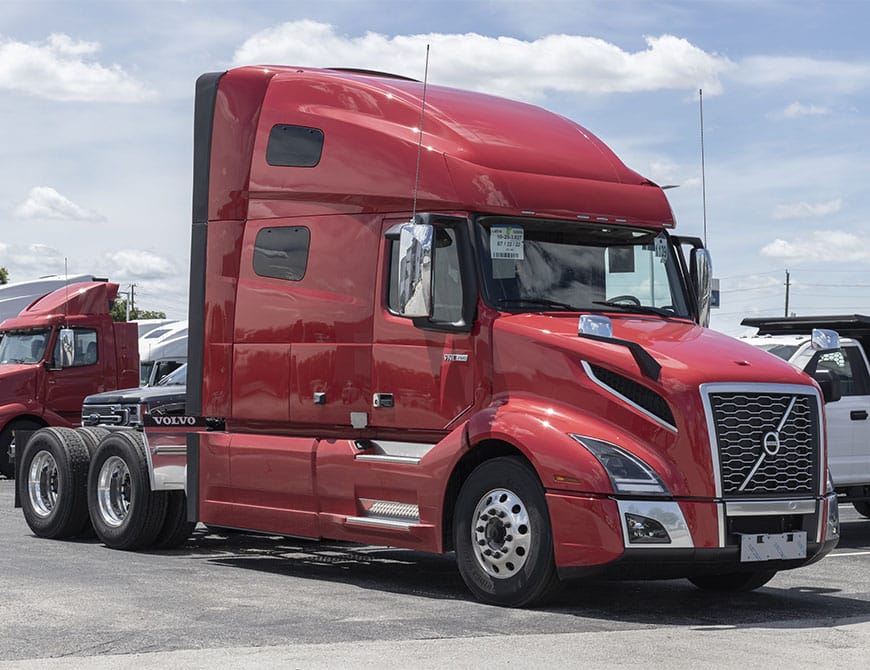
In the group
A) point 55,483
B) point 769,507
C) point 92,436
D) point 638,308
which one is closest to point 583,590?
point 769,507

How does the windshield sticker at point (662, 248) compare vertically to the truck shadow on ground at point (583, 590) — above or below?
above

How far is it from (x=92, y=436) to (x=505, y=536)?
255 inches

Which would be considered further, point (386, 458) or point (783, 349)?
point (783, 349)

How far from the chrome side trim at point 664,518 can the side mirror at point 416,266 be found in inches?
75.8

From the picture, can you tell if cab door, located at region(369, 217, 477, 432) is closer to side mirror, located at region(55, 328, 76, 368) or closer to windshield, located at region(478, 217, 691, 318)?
windshield, located at region(478, 217, 691, 318)

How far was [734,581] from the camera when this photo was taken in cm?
1115

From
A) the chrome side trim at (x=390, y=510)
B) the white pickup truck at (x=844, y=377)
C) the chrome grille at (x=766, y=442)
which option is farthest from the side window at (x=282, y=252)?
the white pickup truck at (x=844, y=377)

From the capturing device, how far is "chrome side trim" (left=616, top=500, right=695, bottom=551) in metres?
9.45

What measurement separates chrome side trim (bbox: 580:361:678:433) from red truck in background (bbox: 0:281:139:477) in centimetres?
1463

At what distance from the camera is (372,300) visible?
11.1 metres

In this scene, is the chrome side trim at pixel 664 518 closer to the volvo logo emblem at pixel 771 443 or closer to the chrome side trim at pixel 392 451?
the volvo logo emblem at pixel 771 443

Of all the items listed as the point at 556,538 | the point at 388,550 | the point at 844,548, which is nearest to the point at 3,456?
the point at 388,550

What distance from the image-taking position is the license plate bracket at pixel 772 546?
9.66 meters

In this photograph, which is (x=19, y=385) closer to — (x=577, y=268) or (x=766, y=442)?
(x=577, y=268)
